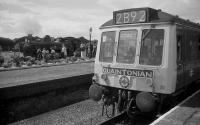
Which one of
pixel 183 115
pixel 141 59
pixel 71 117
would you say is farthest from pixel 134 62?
pixel 71 117

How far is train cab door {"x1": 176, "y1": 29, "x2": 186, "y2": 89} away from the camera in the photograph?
795 cm

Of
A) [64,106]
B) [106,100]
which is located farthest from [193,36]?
[64,106]

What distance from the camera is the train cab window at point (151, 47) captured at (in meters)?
7.52

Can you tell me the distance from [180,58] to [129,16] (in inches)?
75.8

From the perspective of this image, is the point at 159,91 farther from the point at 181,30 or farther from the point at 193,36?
the point at 193,36

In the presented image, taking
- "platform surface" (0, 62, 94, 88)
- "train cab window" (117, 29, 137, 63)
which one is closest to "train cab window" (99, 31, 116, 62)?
"train cab window" (117, 29, 137, 63)

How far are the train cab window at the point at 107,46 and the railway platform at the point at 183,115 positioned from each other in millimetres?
2384

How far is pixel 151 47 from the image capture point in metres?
7.65

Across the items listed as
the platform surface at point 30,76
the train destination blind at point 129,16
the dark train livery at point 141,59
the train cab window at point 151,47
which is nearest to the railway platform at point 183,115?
the dark train livery at point 141,59

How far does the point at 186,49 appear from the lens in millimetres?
8703

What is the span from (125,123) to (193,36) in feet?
12.7

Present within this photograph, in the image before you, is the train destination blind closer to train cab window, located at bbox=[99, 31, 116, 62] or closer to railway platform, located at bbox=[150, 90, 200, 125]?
train cab window, located at bbox=[99, 31, 116, 62]

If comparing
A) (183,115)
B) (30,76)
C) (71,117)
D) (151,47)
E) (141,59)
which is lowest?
(71,117)

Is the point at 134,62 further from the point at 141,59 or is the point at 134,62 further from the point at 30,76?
the point at 30,76
